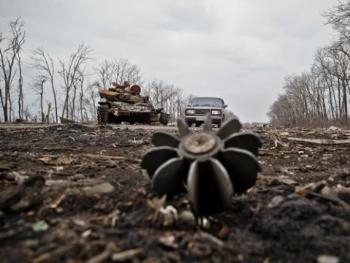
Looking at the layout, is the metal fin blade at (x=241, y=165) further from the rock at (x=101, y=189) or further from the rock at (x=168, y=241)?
the rock at (x=101, y=189)

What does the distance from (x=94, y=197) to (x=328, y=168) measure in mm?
3456

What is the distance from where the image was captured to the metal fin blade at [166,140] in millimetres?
3734

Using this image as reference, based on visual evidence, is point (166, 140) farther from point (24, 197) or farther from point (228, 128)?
point (24, 197)

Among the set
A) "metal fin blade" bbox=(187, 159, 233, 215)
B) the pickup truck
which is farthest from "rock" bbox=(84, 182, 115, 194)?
the pickup truck

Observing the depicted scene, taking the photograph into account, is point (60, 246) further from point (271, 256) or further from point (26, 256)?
point (271, 256)

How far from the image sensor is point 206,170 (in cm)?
316

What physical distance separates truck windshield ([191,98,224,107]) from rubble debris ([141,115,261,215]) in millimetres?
17108

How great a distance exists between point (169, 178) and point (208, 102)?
17.8 metres

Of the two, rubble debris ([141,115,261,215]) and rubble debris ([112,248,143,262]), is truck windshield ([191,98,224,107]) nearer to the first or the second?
rubble debris ([141,115,261,215])

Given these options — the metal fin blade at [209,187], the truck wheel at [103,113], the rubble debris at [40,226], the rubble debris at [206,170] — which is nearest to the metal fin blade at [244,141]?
the rubble debris at [206,170]

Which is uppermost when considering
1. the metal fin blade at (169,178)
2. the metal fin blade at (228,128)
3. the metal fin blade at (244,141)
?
the metal fin blade at (228,128)

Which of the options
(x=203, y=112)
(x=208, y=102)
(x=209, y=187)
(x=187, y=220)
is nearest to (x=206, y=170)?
(x=209, y=187)

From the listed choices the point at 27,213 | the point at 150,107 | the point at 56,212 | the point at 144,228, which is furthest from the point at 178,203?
the point at 150,107

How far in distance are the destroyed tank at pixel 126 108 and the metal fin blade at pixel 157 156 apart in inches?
742
